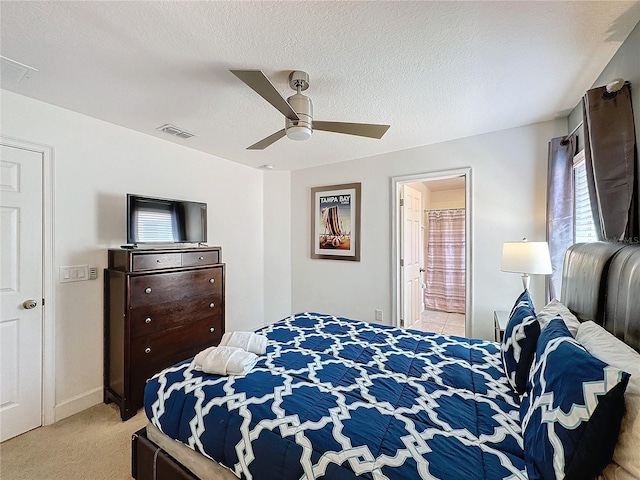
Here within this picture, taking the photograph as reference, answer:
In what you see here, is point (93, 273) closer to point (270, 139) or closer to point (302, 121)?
point (270, 139)

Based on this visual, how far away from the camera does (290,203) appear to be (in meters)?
4.34

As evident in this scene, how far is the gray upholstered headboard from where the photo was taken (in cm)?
111

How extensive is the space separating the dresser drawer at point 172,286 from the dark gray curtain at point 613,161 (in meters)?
3.17

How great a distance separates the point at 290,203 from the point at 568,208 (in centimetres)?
327

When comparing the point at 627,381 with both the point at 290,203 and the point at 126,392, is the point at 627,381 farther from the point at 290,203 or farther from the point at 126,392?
the point at 290,203

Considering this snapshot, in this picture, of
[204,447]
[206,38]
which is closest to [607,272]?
[204,447]

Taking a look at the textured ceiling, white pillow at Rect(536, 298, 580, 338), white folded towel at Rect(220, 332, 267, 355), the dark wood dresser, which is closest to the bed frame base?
white folded towel at Rect(220, 332, 267, 355)

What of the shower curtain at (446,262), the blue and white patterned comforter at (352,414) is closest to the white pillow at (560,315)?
the blue and white patterned comforter at (352,414)

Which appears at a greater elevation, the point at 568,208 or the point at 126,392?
the point at 568,208

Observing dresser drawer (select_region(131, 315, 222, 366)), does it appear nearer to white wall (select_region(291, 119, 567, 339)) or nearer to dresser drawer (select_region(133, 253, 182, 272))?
dresser drawer (select_region(133, 253, 182, 272))

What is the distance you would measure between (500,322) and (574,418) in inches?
69.1

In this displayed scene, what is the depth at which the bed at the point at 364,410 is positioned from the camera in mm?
994

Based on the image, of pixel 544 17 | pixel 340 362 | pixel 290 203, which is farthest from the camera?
pixel 290 203

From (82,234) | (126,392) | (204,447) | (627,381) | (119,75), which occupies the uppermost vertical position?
(119,75)
